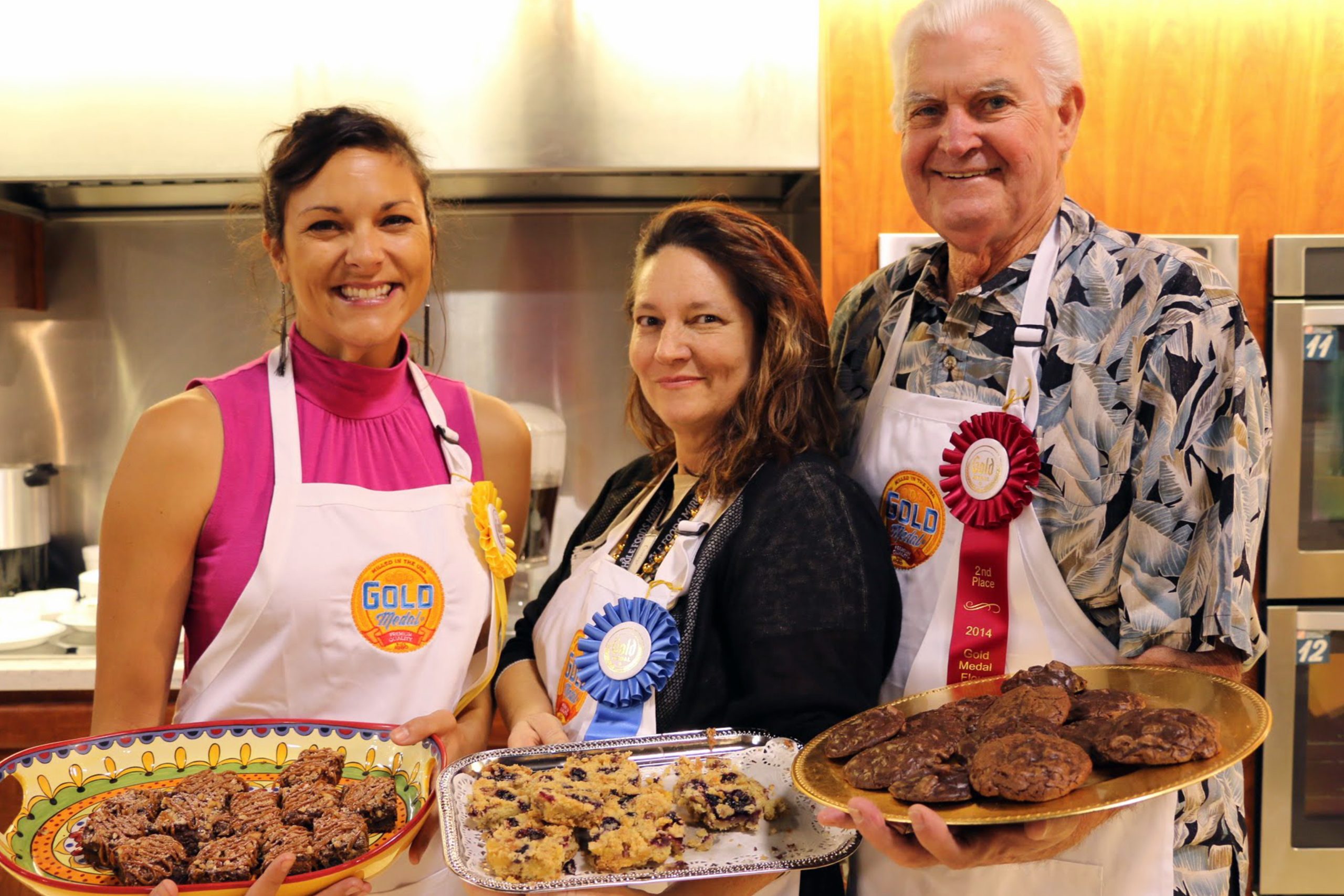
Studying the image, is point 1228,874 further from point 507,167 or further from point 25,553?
point 25,553

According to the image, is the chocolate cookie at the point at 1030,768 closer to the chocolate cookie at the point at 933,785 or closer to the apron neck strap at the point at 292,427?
the chocolate cookie at the point at 933,785

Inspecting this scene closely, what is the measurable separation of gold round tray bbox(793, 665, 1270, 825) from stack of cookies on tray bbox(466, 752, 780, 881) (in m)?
0.10

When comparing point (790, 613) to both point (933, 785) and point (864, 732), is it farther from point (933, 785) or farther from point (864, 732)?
point (933, 785)

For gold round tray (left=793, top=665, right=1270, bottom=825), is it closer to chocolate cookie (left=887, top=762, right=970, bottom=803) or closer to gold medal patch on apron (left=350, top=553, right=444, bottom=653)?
chocolate cookie (left=887, top=762, right=970, bottom=803)

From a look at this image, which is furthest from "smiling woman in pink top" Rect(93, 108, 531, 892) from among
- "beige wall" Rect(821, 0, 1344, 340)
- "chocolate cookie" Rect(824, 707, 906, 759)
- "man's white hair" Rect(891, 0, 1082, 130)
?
"beige wall" Rect(821, 0, 1344, 340)

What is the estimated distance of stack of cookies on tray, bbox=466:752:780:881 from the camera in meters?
1.06

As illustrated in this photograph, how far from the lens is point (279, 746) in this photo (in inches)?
49.3

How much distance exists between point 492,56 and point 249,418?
45.8 inches

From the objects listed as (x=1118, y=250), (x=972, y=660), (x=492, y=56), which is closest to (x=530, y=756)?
(x=972, y=660)

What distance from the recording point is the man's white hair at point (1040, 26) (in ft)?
4.19

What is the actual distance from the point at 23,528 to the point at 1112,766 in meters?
2.59

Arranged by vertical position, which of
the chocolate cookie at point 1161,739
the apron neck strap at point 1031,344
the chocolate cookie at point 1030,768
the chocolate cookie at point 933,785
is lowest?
the chocolate cookie at point 933,785

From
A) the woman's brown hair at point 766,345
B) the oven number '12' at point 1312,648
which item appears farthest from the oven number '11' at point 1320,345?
the woman's brown hair at point 766,345

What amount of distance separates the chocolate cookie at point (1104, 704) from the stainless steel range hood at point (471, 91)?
4.89 feet
